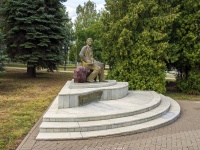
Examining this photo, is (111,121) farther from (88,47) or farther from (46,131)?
(88,47)

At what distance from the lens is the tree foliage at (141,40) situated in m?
13.4

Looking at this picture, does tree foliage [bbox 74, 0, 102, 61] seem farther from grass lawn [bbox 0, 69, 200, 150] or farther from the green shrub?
grass lawn [bbox 0, 69, 200, 150]

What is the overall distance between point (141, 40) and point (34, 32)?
7.70m

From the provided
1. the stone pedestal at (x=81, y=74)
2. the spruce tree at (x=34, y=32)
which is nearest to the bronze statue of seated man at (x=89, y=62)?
the stone pedestal at (x=81, y=74)

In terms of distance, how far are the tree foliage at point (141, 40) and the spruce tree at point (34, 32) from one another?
15.0ft

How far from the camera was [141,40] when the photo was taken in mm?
13594

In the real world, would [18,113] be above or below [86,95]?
below

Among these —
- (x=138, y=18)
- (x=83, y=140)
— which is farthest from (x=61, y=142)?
(x=138, y=18)

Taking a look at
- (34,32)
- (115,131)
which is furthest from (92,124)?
(34,32)

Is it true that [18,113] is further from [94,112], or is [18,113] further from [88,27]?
[88,27]

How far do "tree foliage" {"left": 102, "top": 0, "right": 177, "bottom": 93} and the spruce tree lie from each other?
4.56m

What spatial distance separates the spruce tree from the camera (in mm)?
16344

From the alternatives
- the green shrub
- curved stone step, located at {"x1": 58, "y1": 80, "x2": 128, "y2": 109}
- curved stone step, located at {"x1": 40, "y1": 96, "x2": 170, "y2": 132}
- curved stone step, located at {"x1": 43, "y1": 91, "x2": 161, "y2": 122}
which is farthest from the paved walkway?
the green shrub

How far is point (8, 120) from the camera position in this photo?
6984 mm
